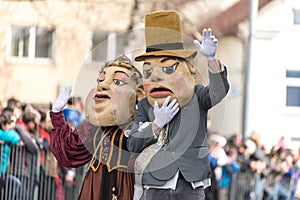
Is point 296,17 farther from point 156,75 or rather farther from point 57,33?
point 156,75

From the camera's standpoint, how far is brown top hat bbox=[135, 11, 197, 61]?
771 cm

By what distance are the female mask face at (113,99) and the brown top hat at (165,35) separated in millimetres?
473

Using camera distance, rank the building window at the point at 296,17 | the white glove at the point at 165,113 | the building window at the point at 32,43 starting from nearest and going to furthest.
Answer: the white glove at the point at 165,113 < the building window at the point at 32,43 < the building window at the point at 296,17

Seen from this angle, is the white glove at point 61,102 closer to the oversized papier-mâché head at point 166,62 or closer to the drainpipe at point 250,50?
the oversized papier-mâché head at point 166,62

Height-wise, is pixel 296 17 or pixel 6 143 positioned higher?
pixel 296 17

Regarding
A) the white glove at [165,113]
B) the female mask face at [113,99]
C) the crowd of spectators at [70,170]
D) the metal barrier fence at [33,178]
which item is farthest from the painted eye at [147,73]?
the metal barrier fence at [33,178]

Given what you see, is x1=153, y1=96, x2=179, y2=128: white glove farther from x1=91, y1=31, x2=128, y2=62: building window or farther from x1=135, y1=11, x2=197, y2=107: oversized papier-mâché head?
x1=91, y1=31, x2=128, y2=62: building window

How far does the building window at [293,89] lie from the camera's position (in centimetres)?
2898

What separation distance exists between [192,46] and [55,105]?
1.35m

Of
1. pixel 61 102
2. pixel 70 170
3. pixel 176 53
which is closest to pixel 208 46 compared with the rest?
pixel 176 53

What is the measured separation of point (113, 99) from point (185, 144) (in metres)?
0.85

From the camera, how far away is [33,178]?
41.3ft

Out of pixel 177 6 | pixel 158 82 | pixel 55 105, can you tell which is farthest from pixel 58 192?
pixel 177 6

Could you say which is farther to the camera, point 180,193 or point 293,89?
point 293,89
